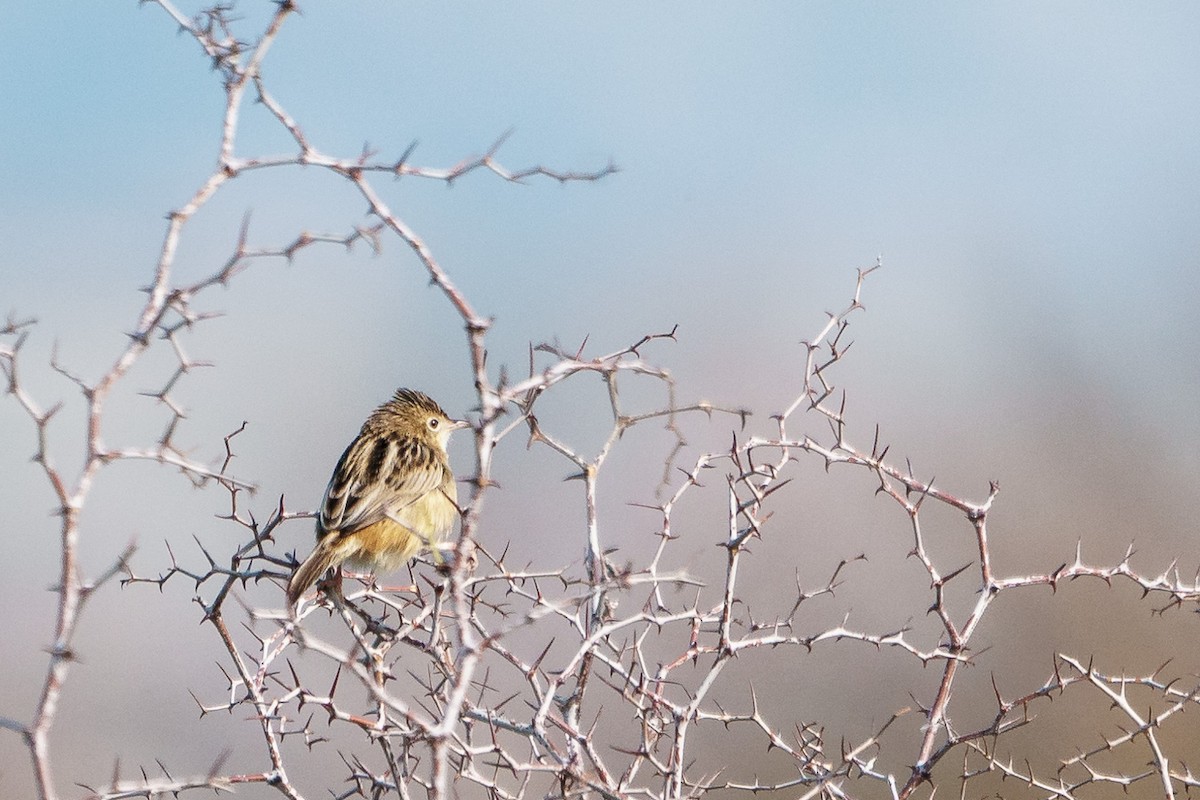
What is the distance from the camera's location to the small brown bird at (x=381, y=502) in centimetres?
590

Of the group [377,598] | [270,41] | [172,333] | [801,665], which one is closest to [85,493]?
[172,333]

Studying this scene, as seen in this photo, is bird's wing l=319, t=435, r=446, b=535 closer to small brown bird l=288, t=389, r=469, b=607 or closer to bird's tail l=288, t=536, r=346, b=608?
small brown bird l=288, t=389, r=469, b=607

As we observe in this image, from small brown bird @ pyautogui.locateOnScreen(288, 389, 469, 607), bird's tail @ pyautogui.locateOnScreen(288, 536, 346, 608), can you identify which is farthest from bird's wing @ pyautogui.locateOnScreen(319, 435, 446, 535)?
bird's tail @ pyautogui.locateOnScreen(288, 536, 346, 608)

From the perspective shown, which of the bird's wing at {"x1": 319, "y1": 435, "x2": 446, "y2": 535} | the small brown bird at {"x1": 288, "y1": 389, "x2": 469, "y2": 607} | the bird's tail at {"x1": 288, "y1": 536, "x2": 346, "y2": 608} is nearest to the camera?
the bird's tail at {"x1": 288, "y1": 536, "x2": 346, "y2": 608}

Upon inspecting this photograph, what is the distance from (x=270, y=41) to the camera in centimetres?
315

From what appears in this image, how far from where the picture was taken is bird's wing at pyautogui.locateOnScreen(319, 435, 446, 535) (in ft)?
19.8

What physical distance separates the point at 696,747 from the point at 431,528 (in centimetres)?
1118

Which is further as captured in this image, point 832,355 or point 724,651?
point 832,355

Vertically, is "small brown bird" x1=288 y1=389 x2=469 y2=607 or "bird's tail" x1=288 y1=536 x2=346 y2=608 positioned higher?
"small brown bird" x1=288 y1=389 x2=469 y2=607

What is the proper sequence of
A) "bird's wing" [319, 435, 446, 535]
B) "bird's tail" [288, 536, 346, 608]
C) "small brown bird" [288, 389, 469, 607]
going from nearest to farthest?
"bird's tail" [288, 536, 346, 608] → "small brown bird" [288, 389, 469, 607] → "bird's wing" [319, 435, 446, 535]

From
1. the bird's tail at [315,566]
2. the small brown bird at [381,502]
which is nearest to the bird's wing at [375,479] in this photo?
the small brown bird at [381,502]

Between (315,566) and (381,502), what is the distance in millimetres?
553

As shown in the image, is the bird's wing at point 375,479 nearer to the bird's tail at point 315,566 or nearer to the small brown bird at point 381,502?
the small brown bird at point 381,502

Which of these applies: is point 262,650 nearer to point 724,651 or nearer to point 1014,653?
point 724,651
